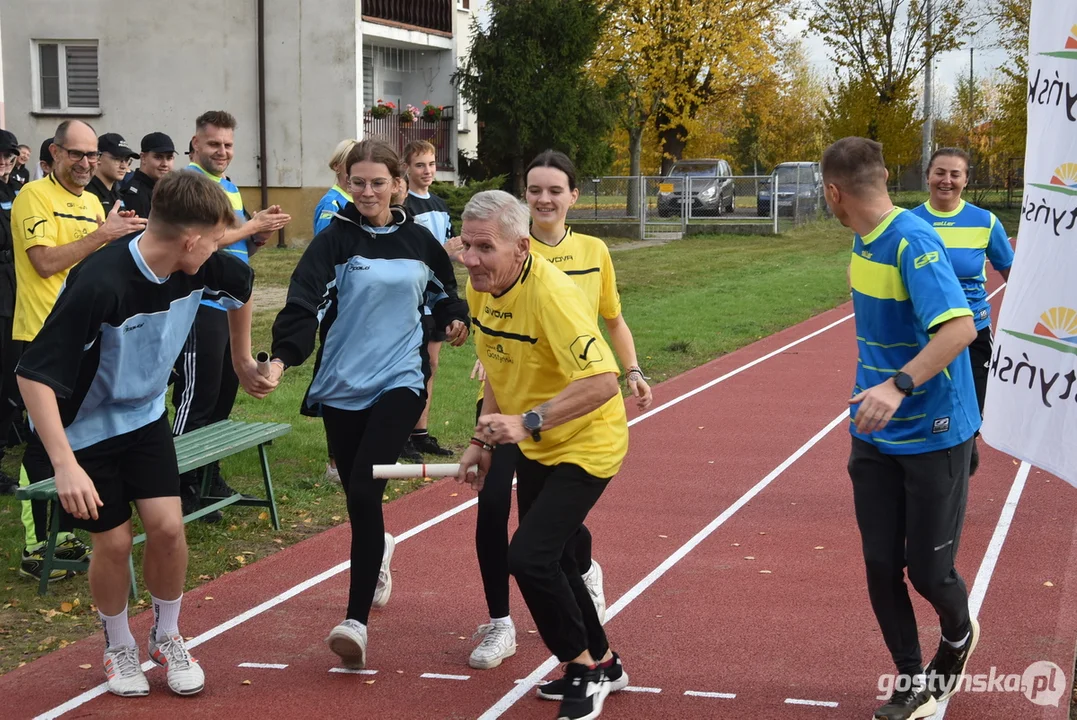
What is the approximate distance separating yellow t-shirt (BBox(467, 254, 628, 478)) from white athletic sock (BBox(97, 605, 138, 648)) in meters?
1.74

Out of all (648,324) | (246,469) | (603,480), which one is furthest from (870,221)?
(648,324)

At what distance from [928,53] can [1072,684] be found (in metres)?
48.9

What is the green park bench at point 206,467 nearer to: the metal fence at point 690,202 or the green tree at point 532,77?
the green tree at point 532,77

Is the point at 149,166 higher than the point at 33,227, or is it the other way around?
the point at 149,166

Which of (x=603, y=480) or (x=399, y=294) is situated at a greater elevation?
(x=399, y=294)

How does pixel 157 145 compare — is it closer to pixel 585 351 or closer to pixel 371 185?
pixel 371 185

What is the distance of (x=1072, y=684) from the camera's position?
5.05m

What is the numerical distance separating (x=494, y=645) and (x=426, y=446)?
4.39 metres

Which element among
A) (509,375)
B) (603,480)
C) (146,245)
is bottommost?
(603,480)

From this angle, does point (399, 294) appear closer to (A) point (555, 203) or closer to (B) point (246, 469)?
(A) point (555, 203)

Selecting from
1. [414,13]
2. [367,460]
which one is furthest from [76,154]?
[414,13]

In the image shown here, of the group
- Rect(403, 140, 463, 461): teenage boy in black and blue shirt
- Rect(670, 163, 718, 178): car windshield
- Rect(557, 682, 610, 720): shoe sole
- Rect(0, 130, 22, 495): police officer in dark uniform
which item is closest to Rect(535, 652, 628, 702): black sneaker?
Rect(557, 682, 610, 720): shoe sole

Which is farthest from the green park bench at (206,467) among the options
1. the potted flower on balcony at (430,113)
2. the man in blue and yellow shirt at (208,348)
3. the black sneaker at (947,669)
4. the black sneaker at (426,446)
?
the potted flower on balcony at (430,113)

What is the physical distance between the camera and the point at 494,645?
5.33 m
